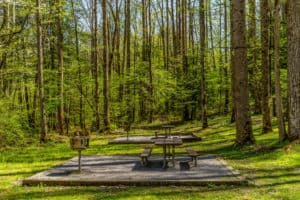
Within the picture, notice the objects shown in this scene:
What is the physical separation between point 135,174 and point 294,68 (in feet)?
18.6

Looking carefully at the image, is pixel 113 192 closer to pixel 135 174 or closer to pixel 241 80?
pixel 135 174

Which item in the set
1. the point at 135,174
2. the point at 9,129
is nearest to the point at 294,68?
the point at 135,174

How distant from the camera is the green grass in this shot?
6.42 m

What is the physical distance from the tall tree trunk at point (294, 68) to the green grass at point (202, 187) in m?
0.82

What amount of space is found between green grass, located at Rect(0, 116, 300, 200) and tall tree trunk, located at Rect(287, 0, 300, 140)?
82 cm

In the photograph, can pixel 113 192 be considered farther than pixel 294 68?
No

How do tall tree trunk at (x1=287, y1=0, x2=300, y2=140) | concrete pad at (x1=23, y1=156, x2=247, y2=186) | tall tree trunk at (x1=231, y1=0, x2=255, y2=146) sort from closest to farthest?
concrete pad at (x1=23, y1=156, x2=247, y2=186) < tall tree trunk at (x1=287, y1=0, x2=300, y2=140) < tall tree trunk at (x1=231, y1=0, x2=255, y2=146)

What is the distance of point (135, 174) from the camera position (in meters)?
8.08

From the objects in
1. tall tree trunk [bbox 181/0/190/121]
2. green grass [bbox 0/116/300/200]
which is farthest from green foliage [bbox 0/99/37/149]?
tall tree trunk [bbox 181/0/190/121]

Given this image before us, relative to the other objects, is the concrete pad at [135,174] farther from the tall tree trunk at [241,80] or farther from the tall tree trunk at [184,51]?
the tall tree trunk at [184,51]

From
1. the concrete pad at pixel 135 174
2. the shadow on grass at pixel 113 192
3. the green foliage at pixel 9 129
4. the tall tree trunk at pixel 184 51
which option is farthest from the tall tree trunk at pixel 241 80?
the tall tree trunk at pixel 184 51

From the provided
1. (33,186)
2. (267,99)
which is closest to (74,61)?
(267,99)

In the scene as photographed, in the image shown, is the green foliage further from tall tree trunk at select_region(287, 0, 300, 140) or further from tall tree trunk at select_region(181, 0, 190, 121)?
tall tree trunk at select_region(181, 0, 190, 121)

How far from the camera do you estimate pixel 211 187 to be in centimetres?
692
